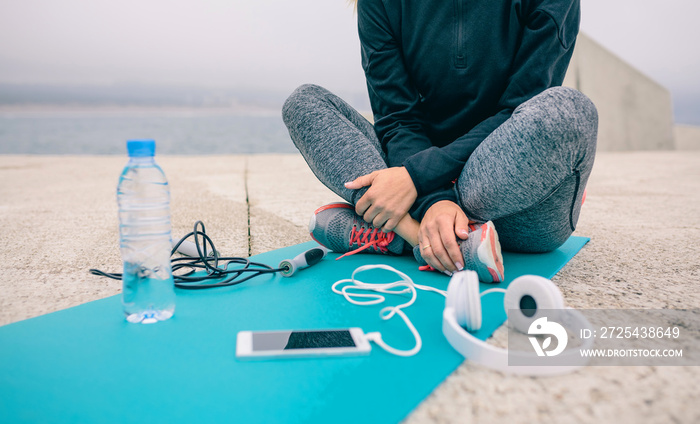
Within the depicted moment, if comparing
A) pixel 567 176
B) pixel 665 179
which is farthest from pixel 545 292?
pixel 665 179

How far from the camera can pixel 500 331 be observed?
0.76 meters

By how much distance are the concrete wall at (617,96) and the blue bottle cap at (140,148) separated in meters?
9.01

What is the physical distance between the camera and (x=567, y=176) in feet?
3.26

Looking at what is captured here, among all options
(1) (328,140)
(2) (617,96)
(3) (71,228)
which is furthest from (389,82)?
(2) (617,96)

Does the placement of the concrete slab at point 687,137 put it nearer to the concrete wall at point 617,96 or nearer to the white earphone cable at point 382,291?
the concrete wall at point 617,96

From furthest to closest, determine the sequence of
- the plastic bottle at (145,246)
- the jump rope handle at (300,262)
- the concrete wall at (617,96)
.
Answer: the concrete wall at (617,96) → the jump rope handle at (300,262) → the plastic bottle at (145,246)

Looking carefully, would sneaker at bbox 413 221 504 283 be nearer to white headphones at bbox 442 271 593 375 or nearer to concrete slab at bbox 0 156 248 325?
white headphones at bbox 442 271 593 375

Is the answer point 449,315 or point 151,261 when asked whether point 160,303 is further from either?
point 449,315

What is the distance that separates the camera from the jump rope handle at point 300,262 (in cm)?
105

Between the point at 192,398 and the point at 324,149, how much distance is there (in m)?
0.76

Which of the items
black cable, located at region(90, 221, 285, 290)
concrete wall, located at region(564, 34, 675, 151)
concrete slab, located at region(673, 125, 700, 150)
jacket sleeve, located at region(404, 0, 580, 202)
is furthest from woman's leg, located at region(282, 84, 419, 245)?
concrete slab, located at region(673, 125, 700, 150)

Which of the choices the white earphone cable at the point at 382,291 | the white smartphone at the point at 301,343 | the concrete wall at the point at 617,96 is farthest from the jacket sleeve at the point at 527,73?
the concrete wall at the point at 617,96

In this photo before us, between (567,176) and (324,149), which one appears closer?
(567,176)

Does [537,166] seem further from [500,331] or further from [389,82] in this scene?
[389,82]
